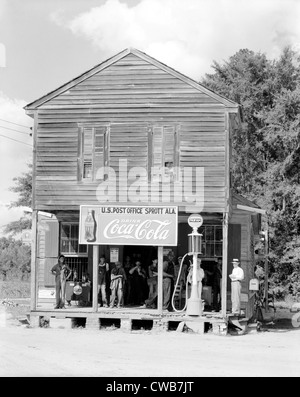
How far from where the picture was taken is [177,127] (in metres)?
21.1

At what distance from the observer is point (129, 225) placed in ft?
69.1

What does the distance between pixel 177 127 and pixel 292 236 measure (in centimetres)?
1849

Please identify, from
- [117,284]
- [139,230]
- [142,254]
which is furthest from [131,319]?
[142,254]

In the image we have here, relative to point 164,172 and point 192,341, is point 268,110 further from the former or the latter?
point 192,341

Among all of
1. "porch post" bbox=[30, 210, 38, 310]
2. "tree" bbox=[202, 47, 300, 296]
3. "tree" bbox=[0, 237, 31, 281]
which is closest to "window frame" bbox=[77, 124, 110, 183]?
"porch post" bbox=[30, 210, 38, 310]

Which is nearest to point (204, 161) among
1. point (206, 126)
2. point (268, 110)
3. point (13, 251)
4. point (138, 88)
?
point (206, 126)

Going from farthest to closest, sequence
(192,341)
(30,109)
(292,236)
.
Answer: (292,236) < (30,109) < (192,341)

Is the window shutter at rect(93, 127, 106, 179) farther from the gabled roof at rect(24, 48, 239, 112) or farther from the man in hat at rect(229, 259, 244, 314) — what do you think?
the man in hat at rect(229, 259, 244, 314)

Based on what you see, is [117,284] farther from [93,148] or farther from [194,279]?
[93,148]

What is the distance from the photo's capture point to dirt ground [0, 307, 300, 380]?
43.7 ft

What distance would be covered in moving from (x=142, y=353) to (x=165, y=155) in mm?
6919

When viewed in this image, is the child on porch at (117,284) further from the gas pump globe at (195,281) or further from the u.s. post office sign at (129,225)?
the gas pump globe at (195,281)

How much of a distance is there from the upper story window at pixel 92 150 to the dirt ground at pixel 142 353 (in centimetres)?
467
